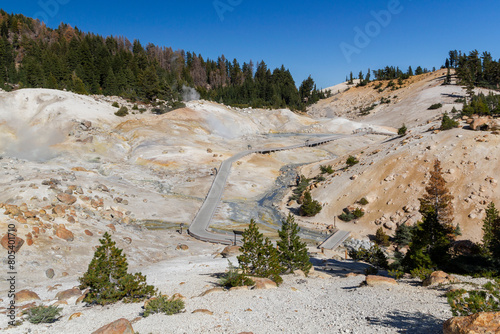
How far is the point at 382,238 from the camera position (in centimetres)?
3659

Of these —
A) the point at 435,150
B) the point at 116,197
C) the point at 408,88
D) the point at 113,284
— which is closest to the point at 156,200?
the point at 116,197

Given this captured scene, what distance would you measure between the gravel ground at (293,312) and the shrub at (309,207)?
27.8 m

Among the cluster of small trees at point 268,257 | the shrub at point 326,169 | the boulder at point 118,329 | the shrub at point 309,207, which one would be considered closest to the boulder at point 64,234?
the cluster of small trees at point 268,257

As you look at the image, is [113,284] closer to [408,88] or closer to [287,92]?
[287,92]

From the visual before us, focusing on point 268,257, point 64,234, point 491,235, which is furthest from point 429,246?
point 64,234

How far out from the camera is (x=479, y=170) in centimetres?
3906

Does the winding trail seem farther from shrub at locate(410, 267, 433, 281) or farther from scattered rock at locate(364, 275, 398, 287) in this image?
shrub at locate(410, 267, 433, 281)

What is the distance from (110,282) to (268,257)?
900 cm

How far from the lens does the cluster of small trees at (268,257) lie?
710 inches

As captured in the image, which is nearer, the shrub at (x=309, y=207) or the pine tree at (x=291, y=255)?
the pine tree at (x=291, y=255)

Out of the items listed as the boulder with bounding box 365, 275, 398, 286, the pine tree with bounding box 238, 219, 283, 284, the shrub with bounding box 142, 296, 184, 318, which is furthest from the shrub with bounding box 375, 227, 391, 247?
the shrub with bounding box 142, 296, 184, 318

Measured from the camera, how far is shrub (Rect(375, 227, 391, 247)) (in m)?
36.3

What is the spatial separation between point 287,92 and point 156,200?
4329 inches

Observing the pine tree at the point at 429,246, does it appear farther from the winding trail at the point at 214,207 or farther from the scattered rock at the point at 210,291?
the winding trail at the point at 214,207
